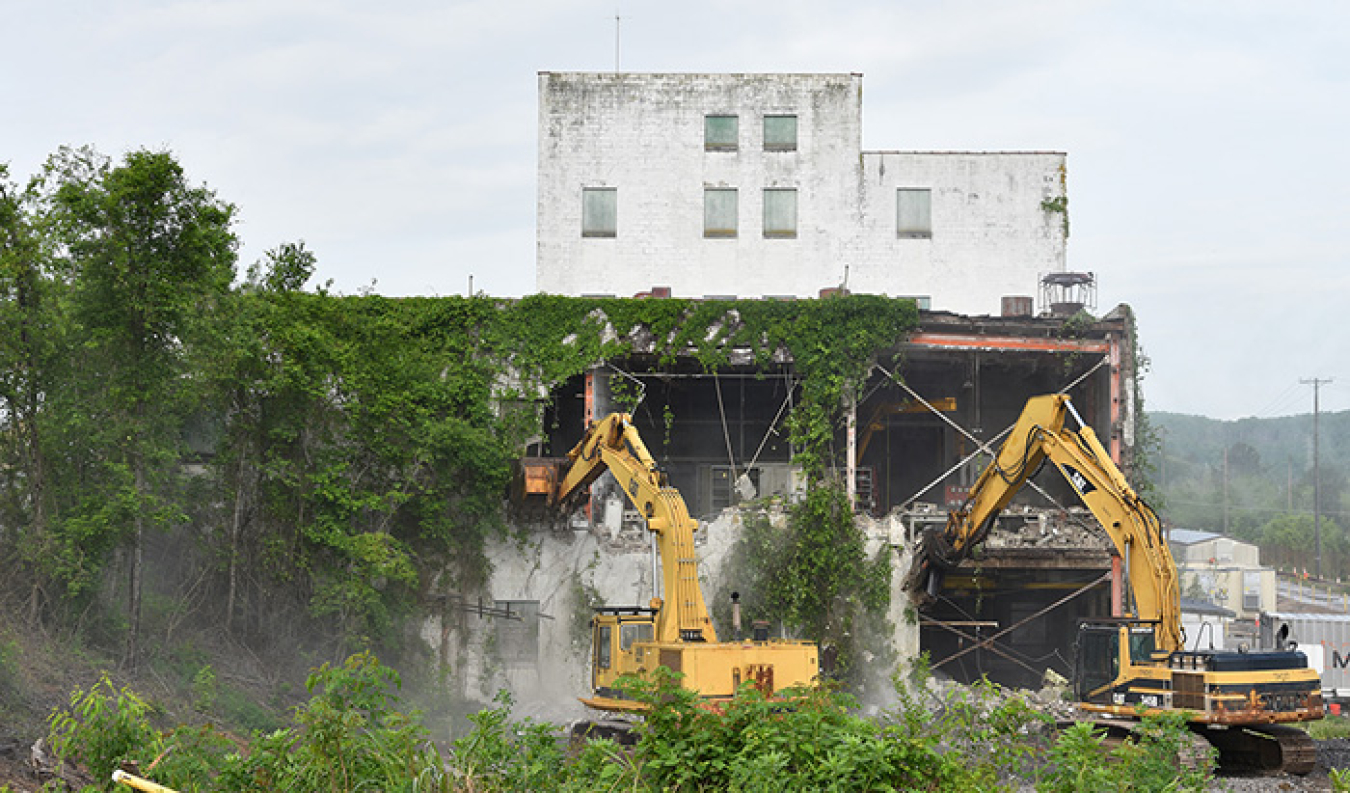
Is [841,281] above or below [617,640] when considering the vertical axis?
above

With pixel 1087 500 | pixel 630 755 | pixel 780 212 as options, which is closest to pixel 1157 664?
pixel 1087 500

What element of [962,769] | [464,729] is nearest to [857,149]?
[464,729]

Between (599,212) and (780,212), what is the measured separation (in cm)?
501

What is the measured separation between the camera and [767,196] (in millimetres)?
36625

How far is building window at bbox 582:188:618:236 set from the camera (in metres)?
36.5

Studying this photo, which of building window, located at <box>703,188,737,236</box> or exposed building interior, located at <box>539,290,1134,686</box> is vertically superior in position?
building window, located at <box>703,188,737,236</box>

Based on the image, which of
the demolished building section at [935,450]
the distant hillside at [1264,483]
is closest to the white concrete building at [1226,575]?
the distant hillside at [1264,483]

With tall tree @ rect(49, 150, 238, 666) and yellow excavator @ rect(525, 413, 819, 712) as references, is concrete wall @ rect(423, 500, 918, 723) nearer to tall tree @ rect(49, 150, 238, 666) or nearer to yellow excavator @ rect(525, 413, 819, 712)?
yellow excavator @ rect(525, 413, 819, 712)

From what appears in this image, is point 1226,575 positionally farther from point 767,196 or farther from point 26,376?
→ point 26,376

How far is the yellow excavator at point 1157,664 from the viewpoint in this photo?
17.9 m

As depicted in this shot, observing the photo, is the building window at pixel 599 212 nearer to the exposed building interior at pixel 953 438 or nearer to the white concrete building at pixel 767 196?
the white concrete building at pixel 767 196

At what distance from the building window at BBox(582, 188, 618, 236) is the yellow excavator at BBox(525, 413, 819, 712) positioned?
14280 mm

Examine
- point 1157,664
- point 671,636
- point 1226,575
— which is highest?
point 671,636

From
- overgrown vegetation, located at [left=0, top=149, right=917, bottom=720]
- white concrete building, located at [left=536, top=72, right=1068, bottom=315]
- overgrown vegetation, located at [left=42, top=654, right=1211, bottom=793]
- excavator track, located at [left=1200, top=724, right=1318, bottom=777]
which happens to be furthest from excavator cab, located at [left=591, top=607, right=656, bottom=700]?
white concrete building, located at [left=536, top=72, right=1068, bottom=315]
